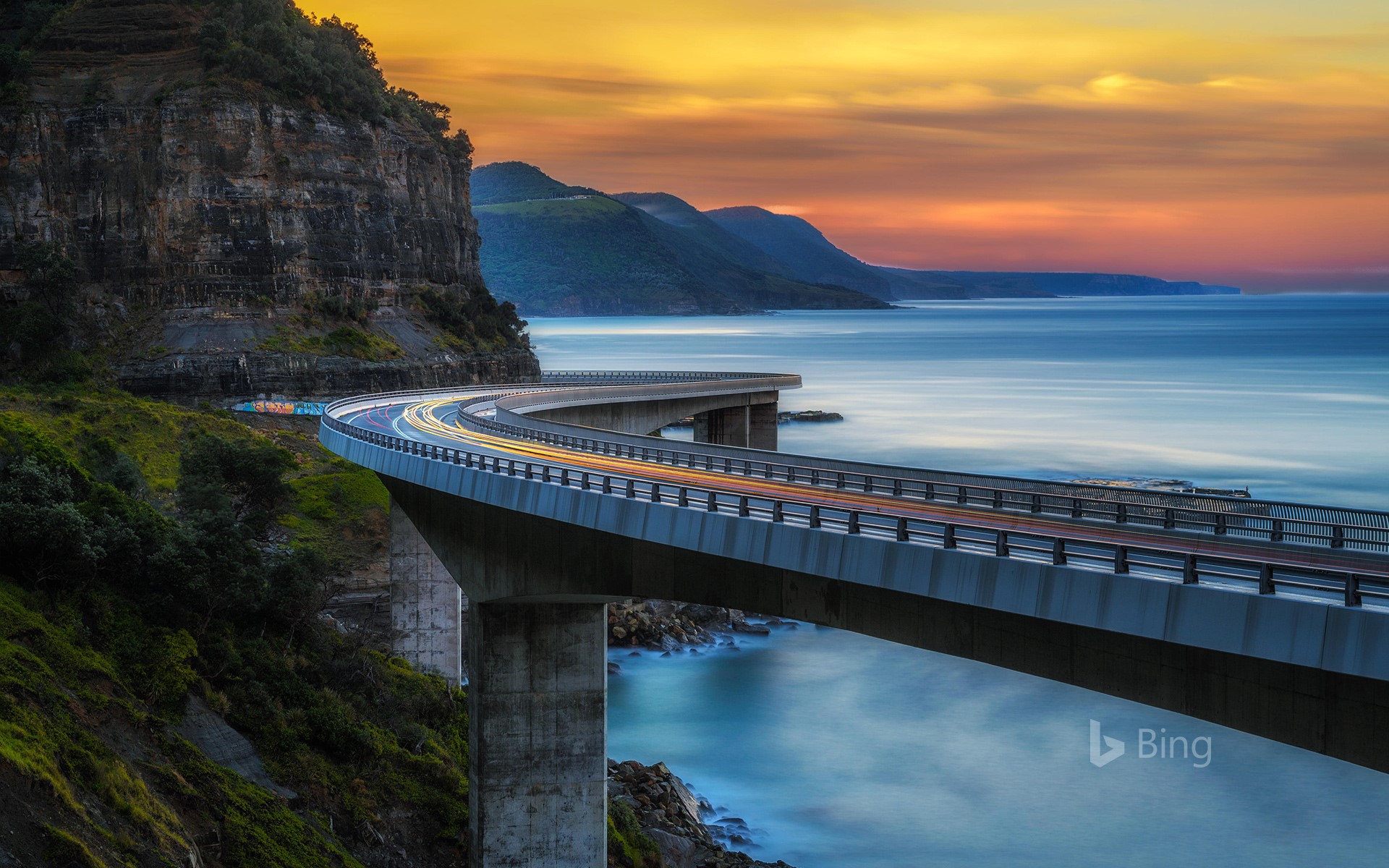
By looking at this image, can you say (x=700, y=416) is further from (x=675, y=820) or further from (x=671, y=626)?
(x=675, y=820)

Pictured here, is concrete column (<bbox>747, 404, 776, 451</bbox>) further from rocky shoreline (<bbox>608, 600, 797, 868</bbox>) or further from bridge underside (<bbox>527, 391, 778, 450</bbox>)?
rocky shoreline (<bbox>608, 600, 797, 868</bbox>)

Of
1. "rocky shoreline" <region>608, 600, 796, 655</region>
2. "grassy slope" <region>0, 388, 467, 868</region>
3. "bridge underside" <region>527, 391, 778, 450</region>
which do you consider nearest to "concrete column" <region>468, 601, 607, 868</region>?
"grassy slope" <region>0, 388, 467, 868</region>

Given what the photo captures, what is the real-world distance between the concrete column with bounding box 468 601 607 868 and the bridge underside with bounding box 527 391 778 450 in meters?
36.8

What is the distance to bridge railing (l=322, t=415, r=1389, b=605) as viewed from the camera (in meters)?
16.8

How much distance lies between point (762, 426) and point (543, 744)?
68.1m

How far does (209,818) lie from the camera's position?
2856 centimetres

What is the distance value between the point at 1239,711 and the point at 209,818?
71.9 feet

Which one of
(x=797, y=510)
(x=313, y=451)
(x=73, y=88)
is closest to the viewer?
(x=797, y=510)

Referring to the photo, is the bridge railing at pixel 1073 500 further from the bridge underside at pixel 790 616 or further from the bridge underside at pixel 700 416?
the bridge underside at pixel 700 416

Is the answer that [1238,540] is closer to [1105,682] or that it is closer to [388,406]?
[1105,682]

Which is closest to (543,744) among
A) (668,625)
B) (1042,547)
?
(1042,547)

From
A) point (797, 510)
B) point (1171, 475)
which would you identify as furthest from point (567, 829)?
point (1171, 475)

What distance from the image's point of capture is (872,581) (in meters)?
21.7

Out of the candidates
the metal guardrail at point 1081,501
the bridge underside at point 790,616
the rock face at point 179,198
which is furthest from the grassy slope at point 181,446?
the metal guardrail at point 1081,501
